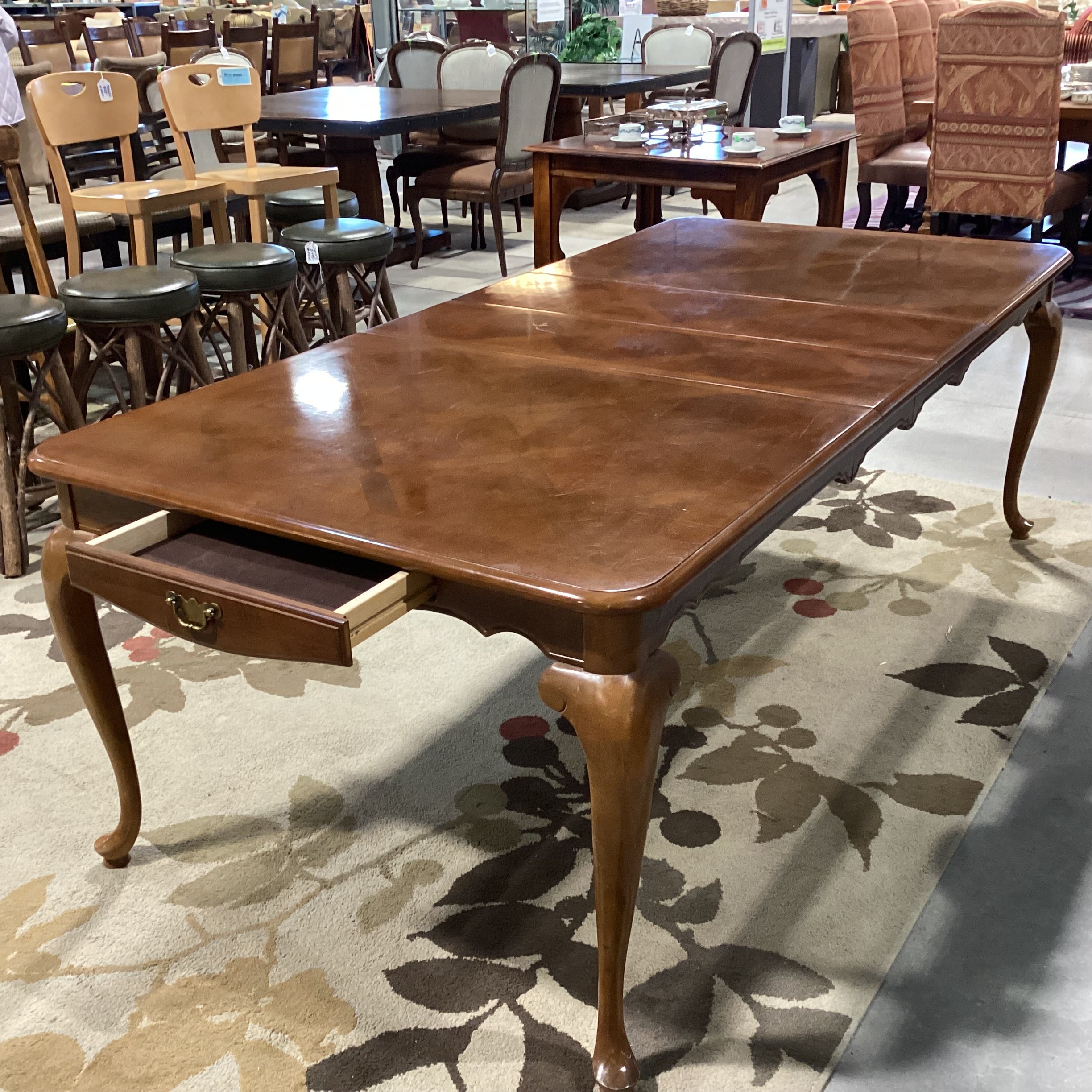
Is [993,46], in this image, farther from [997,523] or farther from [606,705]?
[606,705]

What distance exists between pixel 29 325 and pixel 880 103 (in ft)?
12.4

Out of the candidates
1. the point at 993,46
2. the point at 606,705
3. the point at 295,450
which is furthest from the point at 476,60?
the point at 606,705

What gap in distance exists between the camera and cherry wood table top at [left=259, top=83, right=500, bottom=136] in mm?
4227

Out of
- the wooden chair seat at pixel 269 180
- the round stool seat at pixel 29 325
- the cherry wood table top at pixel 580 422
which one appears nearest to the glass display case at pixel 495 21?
the wooden chair seat at pixel 269 180

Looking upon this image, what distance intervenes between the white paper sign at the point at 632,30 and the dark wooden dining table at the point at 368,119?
2.52m

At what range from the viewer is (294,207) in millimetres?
3795

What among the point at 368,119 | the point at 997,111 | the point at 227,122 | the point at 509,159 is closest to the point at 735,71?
the point at 509,159

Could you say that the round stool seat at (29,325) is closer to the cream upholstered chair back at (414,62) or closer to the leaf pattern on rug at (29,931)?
the leaf pattern on rug at (29,931)

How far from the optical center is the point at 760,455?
1.32 metres

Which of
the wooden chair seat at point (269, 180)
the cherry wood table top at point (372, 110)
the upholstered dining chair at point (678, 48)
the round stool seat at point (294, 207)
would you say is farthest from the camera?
the upholstered dining chair at point (678, 48)

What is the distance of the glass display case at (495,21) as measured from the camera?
6.98 metres

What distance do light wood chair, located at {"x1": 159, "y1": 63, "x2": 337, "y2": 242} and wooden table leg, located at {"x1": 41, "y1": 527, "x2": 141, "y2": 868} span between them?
7.76 feet

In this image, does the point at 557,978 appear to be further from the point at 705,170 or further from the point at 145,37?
the point at 145,37

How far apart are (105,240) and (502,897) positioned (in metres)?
2.82
